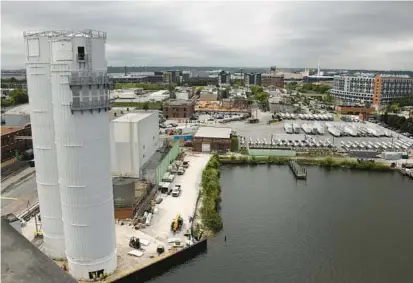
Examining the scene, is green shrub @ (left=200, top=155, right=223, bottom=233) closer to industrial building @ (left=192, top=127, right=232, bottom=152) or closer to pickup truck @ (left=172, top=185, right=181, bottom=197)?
pickup truck @ (left=172, top=185, right=181, bottom=197)

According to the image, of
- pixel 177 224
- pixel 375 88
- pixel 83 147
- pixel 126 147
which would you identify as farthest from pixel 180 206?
pixel 375 88

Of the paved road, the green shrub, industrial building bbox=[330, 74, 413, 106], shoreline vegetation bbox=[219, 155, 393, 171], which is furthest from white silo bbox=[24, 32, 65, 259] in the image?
industrial building bbox=[330, 74, 413, 106]

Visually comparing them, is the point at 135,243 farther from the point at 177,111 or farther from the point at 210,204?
the point at 177,111

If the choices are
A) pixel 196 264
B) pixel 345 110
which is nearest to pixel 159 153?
pixel 196 264

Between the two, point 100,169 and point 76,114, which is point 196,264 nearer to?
point 100,169

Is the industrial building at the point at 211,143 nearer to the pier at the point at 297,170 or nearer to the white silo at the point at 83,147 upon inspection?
the pier at the point at 297,170

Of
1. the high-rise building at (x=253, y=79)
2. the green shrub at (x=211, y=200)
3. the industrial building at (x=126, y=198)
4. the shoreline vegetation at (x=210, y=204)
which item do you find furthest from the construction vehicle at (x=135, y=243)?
the high-rise building at (x=253, y=79)

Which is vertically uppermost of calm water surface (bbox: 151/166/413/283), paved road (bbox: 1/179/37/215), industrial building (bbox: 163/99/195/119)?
industrial building (bbox: 163/99/195/119)
